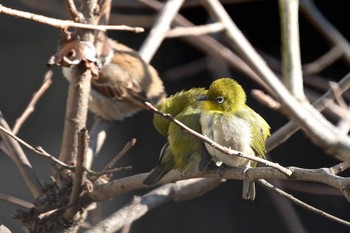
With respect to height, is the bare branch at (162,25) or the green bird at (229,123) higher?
the bare branch at (162,25)

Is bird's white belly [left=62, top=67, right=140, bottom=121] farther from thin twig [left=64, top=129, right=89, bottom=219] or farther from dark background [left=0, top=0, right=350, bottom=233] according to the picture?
thin twig [left=64, top=129, right=89, bottom=219]

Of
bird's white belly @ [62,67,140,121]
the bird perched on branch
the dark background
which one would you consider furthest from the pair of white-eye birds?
the dark background

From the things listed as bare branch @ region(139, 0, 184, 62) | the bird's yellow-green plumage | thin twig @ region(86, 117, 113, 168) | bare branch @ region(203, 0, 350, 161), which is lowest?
bare branch @ region(203, 0, 350, 161)

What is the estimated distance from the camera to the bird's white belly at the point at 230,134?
5.70 feet

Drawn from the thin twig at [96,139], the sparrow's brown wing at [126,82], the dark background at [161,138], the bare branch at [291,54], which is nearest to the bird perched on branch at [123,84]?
the sparrow's brown wing at [126,82]

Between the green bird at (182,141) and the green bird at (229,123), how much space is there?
0.05m

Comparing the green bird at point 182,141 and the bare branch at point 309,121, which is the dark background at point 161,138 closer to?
the green bird at point 182,141

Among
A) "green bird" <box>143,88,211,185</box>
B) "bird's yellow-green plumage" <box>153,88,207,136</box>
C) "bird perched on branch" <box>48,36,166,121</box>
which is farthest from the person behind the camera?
"bird perched on branch" <box>48,36,166,121</box>

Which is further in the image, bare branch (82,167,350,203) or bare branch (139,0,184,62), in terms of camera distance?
bare branch (139,0,184,62)

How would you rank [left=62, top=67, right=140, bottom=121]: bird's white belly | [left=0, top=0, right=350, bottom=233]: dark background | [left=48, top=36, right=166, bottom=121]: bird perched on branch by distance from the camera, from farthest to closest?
[left=0, top=0, right=350, bottom=233]: dark background < [left=48, top=36, right=166, bottom=121]: bird perched on branch < [left=62, top=67, right=140, bottom=121]: bird's white belly

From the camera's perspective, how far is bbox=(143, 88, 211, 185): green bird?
1.80 metres

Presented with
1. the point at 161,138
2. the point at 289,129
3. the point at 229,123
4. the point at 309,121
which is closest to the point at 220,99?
the point at 229,123

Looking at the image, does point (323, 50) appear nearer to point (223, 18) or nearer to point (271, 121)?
point (271, 121)

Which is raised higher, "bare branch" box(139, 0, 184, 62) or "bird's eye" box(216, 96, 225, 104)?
"bare branch" box(139, 0, 184, 62)
